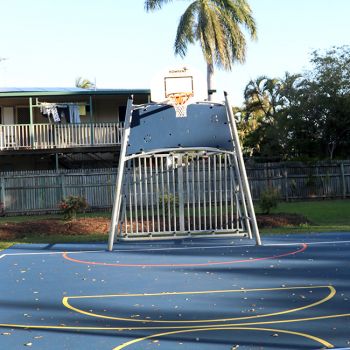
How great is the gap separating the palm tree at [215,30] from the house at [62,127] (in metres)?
3.38

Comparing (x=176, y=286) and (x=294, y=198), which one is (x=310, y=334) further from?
(x=294, y=198)

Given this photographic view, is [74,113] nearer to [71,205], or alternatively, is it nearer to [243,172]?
[71,205]

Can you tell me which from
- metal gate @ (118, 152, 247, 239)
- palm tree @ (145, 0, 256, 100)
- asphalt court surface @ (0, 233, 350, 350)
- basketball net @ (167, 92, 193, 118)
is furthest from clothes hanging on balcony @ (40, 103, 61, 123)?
basketball net @ (167, 92, 193, 118)

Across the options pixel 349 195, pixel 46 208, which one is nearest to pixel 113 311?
pixel 46 208

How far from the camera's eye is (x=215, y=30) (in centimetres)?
2959

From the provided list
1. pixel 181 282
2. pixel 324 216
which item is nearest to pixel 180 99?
pixel 181 282

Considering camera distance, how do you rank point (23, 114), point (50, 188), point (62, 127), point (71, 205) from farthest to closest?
point (23, 114) < point (62, 127) < point (50, 188) < point (71, 205)

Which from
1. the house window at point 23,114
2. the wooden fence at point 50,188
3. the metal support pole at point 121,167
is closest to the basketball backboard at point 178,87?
the metal support pole at point 121,167

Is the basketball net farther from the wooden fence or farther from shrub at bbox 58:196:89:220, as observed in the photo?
the wooden fence

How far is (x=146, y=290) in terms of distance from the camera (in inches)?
360

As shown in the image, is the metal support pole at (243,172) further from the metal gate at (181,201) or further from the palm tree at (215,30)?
the palm tree at (215,30)

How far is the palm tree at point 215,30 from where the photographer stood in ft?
97.2

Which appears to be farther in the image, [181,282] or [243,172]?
[243,172]

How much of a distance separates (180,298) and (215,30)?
22.9 m
